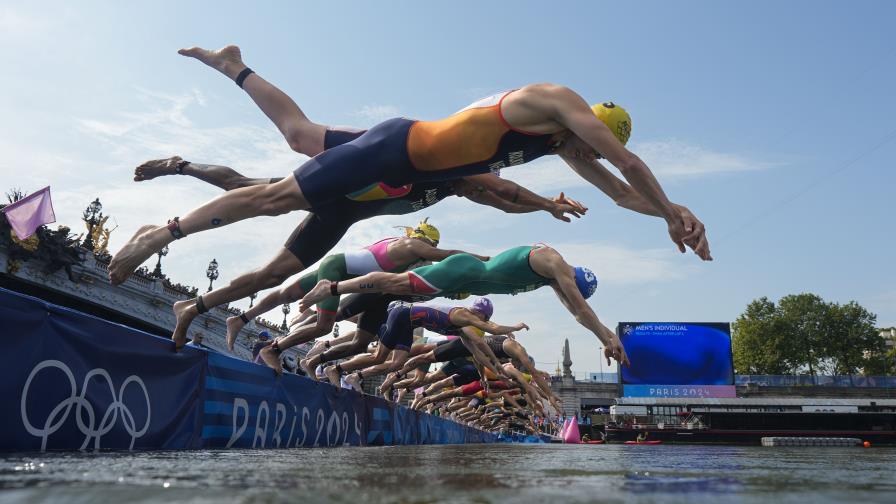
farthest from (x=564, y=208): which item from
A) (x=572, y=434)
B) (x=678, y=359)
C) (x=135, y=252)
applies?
(x=678, y=359)

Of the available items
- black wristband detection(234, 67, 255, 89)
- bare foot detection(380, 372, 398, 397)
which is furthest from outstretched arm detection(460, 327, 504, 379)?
black wristband detection(234, 67, 255, 89)

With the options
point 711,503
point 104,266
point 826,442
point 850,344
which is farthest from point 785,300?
point 711,503

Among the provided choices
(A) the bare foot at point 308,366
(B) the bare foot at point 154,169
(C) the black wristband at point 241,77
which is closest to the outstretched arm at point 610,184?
(C) the black wristband at point 241,77

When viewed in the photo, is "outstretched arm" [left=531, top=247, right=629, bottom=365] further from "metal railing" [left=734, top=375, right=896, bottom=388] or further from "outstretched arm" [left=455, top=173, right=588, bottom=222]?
"metal railing" [left=734, top=375, right=896, bottom=388]

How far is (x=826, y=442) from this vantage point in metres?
20.8

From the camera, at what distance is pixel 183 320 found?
4398 mm

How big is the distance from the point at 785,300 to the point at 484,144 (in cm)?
7255

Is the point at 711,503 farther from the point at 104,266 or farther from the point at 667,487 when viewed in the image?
the point at 104,266

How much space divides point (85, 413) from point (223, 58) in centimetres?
238

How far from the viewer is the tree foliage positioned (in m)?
63.6

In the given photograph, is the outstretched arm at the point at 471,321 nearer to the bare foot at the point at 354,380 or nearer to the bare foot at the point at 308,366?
the bare foot at the point at 354,380

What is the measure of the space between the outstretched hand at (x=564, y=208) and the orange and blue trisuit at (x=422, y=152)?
4.06ft

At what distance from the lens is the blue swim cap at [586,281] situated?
6945mm

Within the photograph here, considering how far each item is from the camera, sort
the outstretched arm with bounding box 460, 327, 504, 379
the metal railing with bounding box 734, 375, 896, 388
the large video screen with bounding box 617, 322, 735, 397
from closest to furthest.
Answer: the outstretched arm with bounding box 460, 327, 504, 379, the large video screen with bounding box 617, 322, 735, 397, the metal railing with bounding box 734, 375, 896, 388
